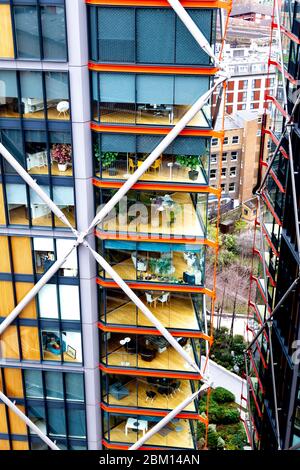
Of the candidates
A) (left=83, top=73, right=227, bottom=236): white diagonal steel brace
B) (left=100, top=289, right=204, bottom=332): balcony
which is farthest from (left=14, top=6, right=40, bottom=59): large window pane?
(left=100, top=289, right=204, bottom=332): balcony

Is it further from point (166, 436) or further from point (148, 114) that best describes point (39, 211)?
point (166, 436)

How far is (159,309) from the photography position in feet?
73.4

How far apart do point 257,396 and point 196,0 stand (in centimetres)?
Result: 2021

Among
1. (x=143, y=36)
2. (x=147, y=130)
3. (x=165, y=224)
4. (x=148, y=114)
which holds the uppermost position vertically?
(x=143, y=36)

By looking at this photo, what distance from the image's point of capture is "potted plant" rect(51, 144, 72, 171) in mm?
20172

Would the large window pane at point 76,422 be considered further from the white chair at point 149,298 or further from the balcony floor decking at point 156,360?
the white chair at point 149,298

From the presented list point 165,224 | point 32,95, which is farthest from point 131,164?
point 32,95

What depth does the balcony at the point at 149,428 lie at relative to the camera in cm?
2362

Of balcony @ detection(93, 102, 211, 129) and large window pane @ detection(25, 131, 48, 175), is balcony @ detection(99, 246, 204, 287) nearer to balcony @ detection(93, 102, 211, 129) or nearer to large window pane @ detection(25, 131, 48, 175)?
large window pane @ detection(25, 131, 48, 175)

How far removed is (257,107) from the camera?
8481 centimetres

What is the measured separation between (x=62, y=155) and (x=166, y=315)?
6553mm

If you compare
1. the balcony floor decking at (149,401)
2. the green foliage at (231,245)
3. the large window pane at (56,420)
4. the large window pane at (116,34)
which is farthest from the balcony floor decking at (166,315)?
the green foliage at (231,245)
